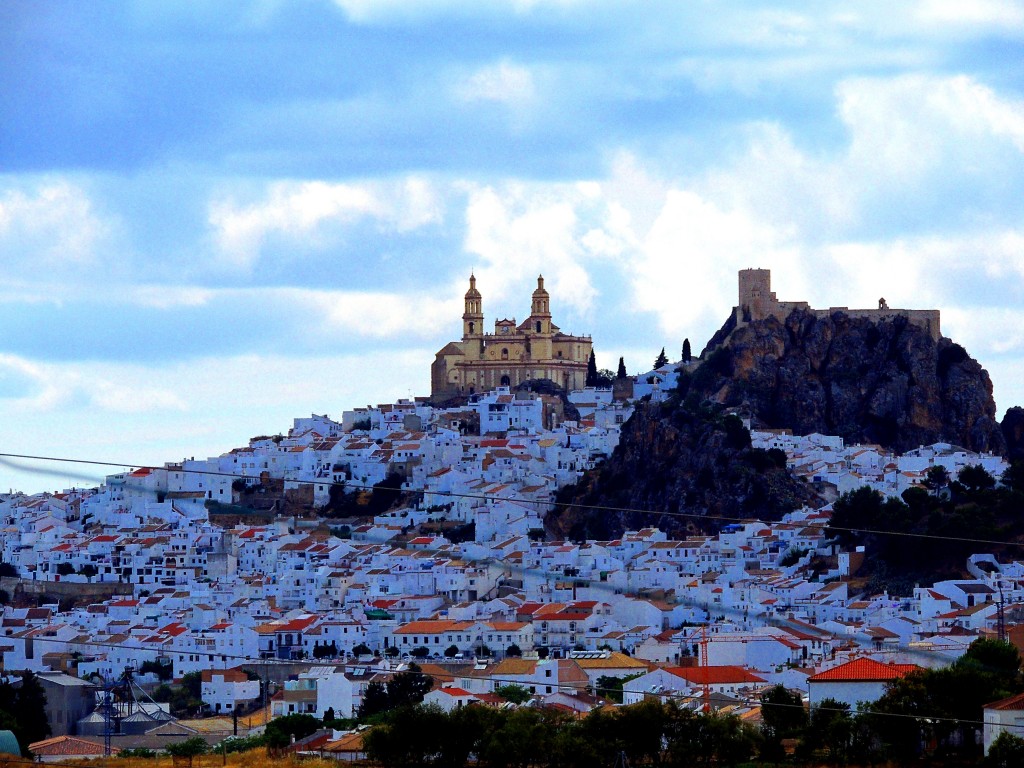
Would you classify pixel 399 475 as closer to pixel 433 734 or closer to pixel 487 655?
pixel 487 655

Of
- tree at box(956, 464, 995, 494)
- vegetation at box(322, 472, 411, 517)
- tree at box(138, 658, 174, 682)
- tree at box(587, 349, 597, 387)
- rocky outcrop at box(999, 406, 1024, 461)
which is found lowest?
tree at box(138, 658, 174, 682)

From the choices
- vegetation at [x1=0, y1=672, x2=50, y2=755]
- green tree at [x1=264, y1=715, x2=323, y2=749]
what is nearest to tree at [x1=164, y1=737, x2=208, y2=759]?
green tree at [x1=264, y1=715, x2=323, y2=749]

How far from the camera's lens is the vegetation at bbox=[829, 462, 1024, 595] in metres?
82.2

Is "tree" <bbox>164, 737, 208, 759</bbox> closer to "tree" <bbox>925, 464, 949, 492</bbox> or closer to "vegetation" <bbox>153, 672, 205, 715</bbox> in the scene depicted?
"vegetation" <bbox>153, 672, 205, 715</bbox>

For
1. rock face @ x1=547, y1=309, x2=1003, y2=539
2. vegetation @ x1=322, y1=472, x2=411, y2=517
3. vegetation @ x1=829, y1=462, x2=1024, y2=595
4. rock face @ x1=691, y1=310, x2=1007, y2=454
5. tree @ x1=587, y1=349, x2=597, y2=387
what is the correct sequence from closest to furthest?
vegetation @ x1=829, y1=462, x2=1024, y2=595, rock face @ x1=547, y1=309, x2=1003, y2=539, rock face @ x1=691, y1=310, x2=1007, y2=454, vegetation @ x1=322, y1=472, x2=411, y2=517, tree @ x1=587, y1=349, x2=597, y2=387

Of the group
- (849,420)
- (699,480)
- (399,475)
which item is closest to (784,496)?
(699,480)

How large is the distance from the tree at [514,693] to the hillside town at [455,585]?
42 cm

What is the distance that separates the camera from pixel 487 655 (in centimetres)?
7488

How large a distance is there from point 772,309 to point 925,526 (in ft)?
76.9

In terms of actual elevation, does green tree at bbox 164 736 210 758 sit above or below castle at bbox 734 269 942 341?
below

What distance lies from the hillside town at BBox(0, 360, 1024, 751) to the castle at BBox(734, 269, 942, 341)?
539 centimetres

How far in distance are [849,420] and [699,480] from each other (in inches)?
505

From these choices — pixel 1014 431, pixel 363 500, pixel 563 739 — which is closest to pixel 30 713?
pixel 563 739

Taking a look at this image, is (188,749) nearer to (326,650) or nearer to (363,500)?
(326,650)
